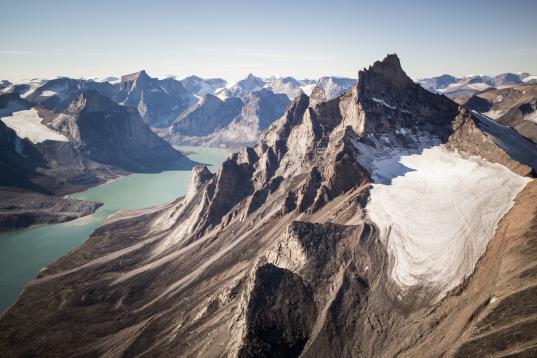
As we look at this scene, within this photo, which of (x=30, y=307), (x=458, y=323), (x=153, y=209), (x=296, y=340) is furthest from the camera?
(x=153, y=209)

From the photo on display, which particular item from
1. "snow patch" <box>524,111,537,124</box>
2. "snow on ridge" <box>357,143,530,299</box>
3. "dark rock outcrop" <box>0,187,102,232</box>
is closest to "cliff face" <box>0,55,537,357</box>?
"snow on ridge" <box>357,143,530,299</box>

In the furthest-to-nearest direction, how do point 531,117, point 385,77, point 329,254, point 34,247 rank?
point 531,117 → point 34,247 → point 385,77 → point 329,254

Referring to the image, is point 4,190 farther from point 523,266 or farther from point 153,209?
point 523,266

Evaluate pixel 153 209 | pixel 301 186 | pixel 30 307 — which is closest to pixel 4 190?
pixel 153 209

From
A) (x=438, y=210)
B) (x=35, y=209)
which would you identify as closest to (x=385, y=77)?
(x=438, y=210)

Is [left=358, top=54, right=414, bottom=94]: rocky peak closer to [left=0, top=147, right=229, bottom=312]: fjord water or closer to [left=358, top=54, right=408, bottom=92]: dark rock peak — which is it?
[left=358, top=54, right=408, bottom=92]: dark rock peak

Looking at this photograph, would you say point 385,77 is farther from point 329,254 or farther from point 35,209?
point 35,209
